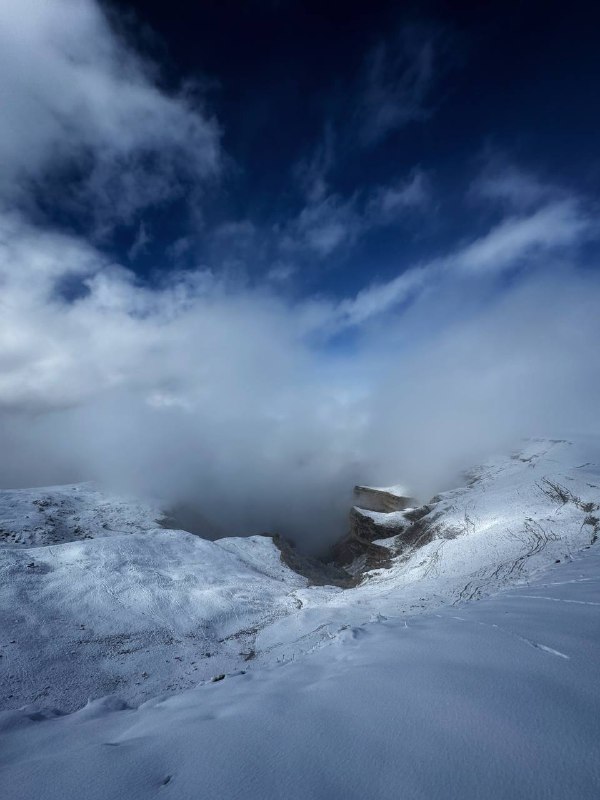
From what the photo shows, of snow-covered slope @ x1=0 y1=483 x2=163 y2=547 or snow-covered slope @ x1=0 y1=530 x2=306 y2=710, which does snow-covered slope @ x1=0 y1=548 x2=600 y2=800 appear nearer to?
snow-covered slope @ x1=0 y1=530 x2=306 y2=710

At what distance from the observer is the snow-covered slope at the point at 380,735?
72.0 inches

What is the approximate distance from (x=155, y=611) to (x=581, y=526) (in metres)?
19.2

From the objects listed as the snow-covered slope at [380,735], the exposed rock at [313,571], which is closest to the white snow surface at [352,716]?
the snow-covered slope at [380,735]

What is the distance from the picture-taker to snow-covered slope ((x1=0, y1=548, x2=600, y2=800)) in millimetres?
1829

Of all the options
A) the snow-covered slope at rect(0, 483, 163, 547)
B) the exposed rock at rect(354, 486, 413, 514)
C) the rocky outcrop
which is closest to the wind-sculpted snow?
the snow-covered slope at rect(0, 483, 163, 547)

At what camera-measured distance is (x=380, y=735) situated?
228cm

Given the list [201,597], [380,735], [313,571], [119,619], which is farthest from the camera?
[313,571]

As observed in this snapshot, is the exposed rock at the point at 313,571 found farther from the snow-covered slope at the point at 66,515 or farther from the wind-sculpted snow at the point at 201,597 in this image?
the snow-covered slope at the point at 66,515

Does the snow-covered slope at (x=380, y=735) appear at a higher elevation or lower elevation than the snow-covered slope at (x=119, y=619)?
higher

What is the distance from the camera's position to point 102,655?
39.0 ft

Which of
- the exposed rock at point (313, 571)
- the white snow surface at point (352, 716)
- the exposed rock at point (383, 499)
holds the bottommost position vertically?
the exposed rock at point (313, 571)

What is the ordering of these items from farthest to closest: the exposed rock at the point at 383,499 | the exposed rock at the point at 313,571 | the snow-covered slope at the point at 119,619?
1. the exposed rock at the point at 383,499
2. the exposed rock at the point at 313,571
3. the snow-covered slope at the point at 119,619

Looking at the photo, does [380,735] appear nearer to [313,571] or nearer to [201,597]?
[201,597]

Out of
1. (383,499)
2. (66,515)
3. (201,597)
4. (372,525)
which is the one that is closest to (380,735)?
(201,597)
